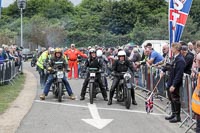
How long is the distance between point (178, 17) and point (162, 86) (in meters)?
2.36

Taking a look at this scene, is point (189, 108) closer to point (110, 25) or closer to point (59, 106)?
point (59, 106)

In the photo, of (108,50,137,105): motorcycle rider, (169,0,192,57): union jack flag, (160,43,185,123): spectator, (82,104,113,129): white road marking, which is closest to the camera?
(82,104,113,129): white road marking

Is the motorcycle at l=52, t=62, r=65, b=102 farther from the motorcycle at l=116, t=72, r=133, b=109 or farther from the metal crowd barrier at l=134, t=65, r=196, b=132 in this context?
the metal crowd barrier at l=134, t=65, r=196, b=132

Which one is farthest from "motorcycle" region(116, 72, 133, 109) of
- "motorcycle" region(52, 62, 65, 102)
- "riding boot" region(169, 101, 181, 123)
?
"riding boot" region(169, 101, 181, 123)

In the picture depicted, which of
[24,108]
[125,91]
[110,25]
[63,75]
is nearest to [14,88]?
[63,75]

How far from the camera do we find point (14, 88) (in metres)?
18.3

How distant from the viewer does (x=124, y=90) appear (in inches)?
515

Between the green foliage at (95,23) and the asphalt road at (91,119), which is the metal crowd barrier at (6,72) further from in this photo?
the green foliage at (95,23)

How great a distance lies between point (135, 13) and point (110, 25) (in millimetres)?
4740

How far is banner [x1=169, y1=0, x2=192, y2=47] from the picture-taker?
12.8 m

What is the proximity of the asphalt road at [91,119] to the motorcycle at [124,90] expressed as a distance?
0.21m

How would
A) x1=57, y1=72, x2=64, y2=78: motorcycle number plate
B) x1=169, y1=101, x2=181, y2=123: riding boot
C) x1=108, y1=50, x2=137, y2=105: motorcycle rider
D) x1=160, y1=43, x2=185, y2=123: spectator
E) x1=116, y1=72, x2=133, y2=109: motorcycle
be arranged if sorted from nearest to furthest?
A: 1. x1=160, y1=43, x2=185, y2=123: spectator
2. x1=169, y1=101, x2=181, y2=123: riding boot
3. x1=116, y1=72, x2=133, y2=109: motorcycle
4. x1=108, y1=50, x2=137, y2=105: motorcycle rider
5. x1=57, y1=72, x2=64, y2=78: motorcycle number plate

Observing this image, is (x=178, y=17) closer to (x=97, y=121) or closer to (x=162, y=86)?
(x=162, y=86)

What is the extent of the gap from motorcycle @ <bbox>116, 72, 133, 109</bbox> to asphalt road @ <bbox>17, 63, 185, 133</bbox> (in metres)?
0.21
